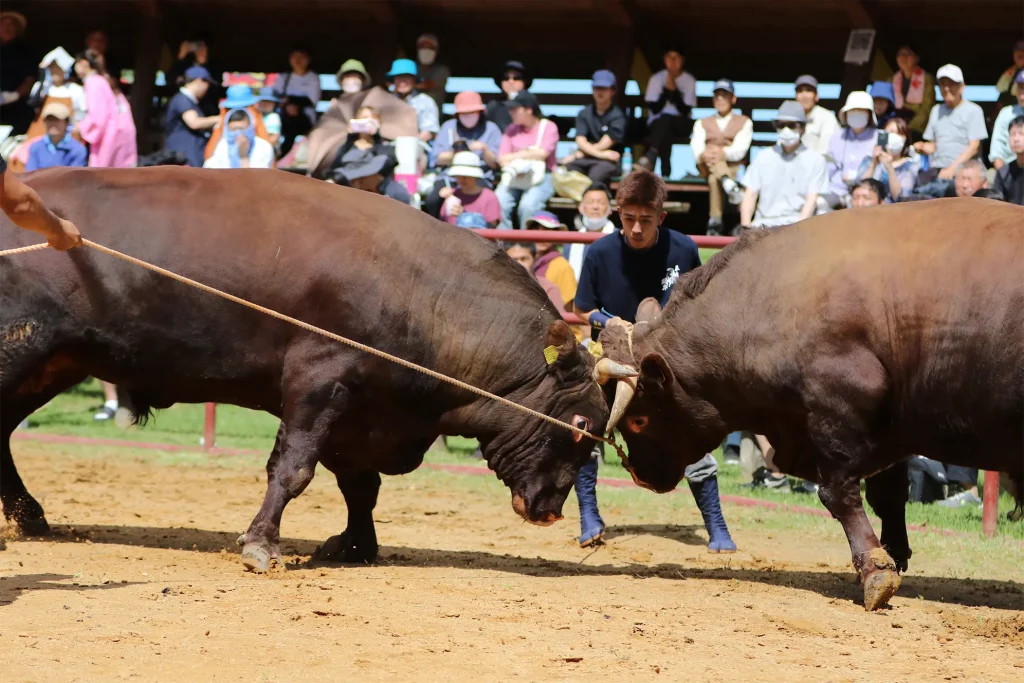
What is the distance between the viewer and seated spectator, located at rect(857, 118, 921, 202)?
12.1m

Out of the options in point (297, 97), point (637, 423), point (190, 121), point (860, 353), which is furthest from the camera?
point (297, 97)

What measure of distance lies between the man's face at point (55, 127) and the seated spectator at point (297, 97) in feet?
8.61

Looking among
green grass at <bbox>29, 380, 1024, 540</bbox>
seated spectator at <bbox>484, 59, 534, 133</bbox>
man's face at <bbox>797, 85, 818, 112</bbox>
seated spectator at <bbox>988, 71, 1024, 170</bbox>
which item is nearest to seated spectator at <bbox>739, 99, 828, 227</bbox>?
man's face at <bbox>797, 85, 818, 112</bbox>

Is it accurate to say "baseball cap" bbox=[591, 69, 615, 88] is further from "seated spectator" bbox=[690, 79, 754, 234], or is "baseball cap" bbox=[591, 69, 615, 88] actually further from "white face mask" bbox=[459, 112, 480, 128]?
"white face mask" bbox=[459, 112, 480, 128]

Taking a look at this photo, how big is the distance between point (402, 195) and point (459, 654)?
8179mm

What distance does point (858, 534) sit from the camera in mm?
6324

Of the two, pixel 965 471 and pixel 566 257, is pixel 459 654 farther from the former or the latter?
pixel 566 257

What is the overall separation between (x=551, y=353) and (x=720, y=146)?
729 cm

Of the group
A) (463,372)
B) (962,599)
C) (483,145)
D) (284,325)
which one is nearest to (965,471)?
(962,599)

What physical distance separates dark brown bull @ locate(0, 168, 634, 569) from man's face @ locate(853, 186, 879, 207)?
4.27 metres

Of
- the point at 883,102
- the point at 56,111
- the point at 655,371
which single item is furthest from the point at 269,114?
the point at 655,371

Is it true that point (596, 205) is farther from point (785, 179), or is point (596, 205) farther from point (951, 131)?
point (951, 131)

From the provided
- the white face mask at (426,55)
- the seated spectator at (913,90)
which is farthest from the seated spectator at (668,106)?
the white face mask at (426,55)

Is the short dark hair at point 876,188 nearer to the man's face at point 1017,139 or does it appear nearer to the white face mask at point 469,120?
the man's face at point 1017,139
